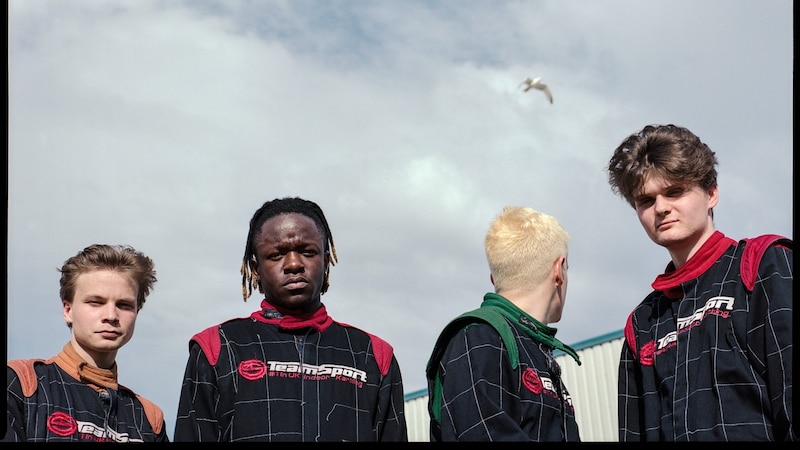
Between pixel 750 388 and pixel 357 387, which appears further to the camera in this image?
pixel 357 387

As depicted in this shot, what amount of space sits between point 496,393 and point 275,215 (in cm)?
153

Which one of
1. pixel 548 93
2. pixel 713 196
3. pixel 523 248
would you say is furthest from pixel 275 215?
pixel 548 93

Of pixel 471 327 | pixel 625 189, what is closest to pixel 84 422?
pixel 471 327

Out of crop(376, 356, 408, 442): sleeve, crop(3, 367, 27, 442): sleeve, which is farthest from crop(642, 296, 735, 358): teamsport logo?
crop(3, 367, 27, 442): sleeve

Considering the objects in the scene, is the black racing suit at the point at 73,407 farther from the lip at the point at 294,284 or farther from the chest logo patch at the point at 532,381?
the chest logo patch at the point at 532,381

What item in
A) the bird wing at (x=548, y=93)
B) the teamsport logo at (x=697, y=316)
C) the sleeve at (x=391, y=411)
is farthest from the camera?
the bird wing at (x=548, y=93)

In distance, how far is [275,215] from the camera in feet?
16.4

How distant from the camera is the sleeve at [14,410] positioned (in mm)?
4672

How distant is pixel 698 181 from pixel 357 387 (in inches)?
76.5

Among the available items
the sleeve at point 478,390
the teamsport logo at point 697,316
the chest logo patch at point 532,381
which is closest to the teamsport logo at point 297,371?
the sleeve at point 478,390

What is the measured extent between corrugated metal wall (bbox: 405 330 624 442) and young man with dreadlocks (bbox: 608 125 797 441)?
13.4m

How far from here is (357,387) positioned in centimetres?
470

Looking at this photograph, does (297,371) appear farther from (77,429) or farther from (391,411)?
(77,429)

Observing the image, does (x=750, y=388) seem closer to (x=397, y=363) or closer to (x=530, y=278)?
(x=530, y=278)
